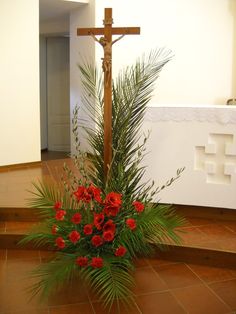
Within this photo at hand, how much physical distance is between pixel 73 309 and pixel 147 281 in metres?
0.54

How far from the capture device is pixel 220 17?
540cm

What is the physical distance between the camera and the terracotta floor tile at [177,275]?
247 centimetres

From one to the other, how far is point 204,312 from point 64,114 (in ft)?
17.1

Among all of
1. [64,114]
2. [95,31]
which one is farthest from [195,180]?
[64,114]

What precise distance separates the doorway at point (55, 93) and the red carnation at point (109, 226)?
480cm

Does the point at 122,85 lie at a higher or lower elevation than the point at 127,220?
higher

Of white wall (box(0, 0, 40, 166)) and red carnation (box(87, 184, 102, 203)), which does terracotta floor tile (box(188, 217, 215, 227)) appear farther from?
white wall (box(0, 0, 40, 166))

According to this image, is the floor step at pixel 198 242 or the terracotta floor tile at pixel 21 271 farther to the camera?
the floor step at pixel 198 242

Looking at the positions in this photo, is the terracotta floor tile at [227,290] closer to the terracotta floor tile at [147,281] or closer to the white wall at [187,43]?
the terracotta floor tile at [147,281]

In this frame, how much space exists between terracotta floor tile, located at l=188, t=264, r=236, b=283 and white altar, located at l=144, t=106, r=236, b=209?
1.94 feet

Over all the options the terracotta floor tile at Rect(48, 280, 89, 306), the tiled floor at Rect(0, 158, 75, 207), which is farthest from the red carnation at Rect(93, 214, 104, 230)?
the tiled floor at Rect(0, 158, 75, 207)

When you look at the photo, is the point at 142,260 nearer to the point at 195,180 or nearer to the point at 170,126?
the point at 195,180

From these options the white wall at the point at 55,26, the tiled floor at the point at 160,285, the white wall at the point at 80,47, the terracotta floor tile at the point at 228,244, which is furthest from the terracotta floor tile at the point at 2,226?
the white wall at the point at 55,26

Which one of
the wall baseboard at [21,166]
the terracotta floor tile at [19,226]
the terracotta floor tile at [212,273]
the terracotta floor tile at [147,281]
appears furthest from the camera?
the wall baseboard at [21,166]
